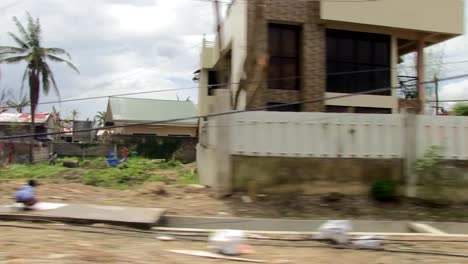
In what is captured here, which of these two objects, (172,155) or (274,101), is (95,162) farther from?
(274,101)

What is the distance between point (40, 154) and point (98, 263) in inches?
1102

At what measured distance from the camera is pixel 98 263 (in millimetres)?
5805

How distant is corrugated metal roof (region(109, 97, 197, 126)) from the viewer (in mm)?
40531

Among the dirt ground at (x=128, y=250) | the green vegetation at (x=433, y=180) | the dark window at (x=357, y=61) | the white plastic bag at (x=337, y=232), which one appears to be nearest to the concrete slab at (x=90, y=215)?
the dirt ground at (x=128, y=250)

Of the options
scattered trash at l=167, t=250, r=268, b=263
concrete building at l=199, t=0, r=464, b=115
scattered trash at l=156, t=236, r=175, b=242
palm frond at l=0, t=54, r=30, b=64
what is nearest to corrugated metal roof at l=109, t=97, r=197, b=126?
palm frond at l=0, t=54, r=30, b=64

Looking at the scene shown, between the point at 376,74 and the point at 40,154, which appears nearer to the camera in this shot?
the point at 376,74

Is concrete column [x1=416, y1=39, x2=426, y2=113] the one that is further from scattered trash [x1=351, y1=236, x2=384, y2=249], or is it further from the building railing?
scattered trash [x1=351, y1=236, x2=384, y2=249]

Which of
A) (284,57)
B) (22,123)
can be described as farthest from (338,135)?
(22,123)

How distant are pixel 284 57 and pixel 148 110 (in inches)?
1026

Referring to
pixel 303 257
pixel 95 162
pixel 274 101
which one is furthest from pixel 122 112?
pixel 303 257

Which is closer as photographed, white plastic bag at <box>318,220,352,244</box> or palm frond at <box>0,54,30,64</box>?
white plastic bag at <box>318,220,352,244</box>

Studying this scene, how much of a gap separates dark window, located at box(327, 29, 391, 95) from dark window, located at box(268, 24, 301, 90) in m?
1.23

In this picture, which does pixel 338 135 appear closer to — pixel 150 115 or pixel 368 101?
pixel 368 101

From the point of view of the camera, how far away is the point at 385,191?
12.2 m
